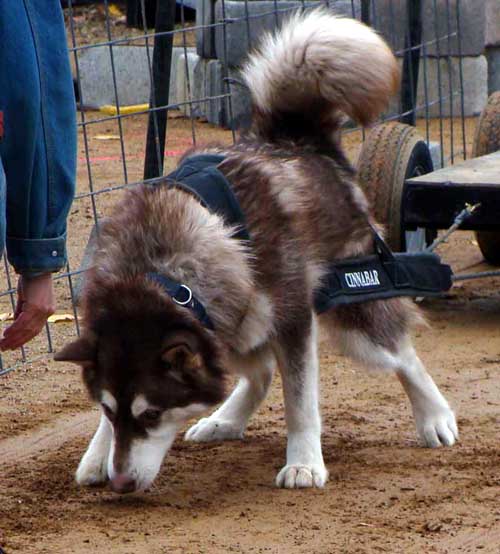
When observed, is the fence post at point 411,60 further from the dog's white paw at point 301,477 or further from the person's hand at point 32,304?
the person's hand at point 32,304

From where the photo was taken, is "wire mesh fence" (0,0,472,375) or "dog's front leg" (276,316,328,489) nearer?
"dog's front leg" (276,316,328,489)

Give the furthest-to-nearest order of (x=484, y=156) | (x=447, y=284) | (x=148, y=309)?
(x=484, y=156) < (x=447, y=284) < (x=148, y=309)

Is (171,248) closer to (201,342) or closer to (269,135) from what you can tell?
(201,342)

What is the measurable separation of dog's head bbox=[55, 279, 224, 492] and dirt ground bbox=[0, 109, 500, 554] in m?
0.20

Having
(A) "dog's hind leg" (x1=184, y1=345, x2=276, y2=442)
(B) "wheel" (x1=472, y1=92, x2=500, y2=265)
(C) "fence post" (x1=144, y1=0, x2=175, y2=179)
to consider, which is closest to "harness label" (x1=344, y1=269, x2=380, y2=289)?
(A) "dog's hind leg" (x1=184, y1=345, x2=276, y2=442)

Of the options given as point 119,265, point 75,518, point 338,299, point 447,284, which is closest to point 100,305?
point 119,265

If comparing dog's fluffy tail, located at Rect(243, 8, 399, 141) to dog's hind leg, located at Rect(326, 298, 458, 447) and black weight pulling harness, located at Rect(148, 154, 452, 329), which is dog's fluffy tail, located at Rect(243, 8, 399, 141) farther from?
dog's hind leg, located at Rect(326, 298, 458, 447)

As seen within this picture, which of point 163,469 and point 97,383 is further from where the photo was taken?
point 163,469

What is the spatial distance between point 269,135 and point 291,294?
30.3 inches

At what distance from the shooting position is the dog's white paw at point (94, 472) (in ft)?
12.8

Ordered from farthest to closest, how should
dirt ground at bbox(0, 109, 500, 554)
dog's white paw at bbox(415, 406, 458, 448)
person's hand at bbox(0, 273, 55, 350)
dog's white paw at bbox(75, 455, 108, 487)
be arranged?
dog's white paw at bbox(415, 406, 458, 448) → dog's white paw at bbox(75, 455, 108, 487) → dirt ground at bbox(0, 109, 500, 554) → person's hand at bbox(0, 273, 55, 350)

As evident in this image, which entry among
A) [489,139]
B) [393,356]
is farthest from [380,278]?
[489,139]

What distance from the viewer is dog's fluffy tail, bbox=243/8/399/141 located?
4305 mm

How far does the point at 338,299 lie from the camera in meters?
4.08
